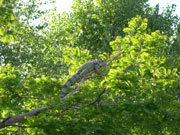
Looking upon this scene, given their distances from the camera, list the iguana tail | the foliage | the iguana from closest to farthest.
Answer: the foliage
the iguana tail
the iguana

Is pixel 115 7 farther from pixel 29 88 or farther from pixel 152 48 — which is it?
pixel 29 88

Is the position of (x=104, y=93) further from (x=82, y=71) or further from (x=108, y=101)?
(x=108, y=101)

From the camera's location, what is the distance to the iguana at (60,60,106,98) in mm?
8981

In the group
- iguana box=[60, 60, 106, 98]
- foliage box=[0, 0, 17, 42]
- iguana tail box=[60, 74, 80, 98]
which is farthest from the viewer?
iguana box=[60, 60, 106, 98]

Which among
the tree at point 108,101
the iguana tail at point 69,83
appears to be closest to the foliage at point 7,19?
the tree at point 108,101

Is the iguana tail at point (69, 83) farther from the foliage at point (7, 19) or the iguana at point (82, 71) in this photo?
the foliage at point (7, 19)

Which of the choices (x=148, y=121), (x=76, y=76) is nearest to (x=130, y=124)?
(x=148, y=121)

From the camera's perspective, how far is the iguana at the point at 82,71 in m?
8.98

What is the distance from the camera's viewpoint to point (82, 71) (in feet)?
32.0

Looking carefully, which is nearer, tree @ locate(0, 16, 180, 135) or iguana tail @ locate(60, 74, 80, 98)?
tree @ locate(0, 16, 180, 135)

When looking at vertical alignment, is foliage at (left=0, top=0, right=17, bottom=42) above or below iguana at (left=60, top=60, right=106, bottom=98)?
above

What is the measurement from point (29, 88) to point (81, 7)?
2016 cm

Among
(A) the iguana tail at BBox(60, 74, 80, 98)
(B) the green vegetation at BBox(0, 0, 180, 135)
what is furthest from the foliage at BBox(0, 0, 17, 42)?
(A) the iguana tail at BBox(60, 74, 80, 98)

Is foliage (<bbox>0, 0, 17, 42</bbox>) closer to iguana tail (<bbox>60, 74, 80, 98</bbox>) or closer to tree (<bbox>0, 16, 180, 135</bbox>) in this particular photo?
tree (<bbox>0, 16, 180, 135</bbox>)
